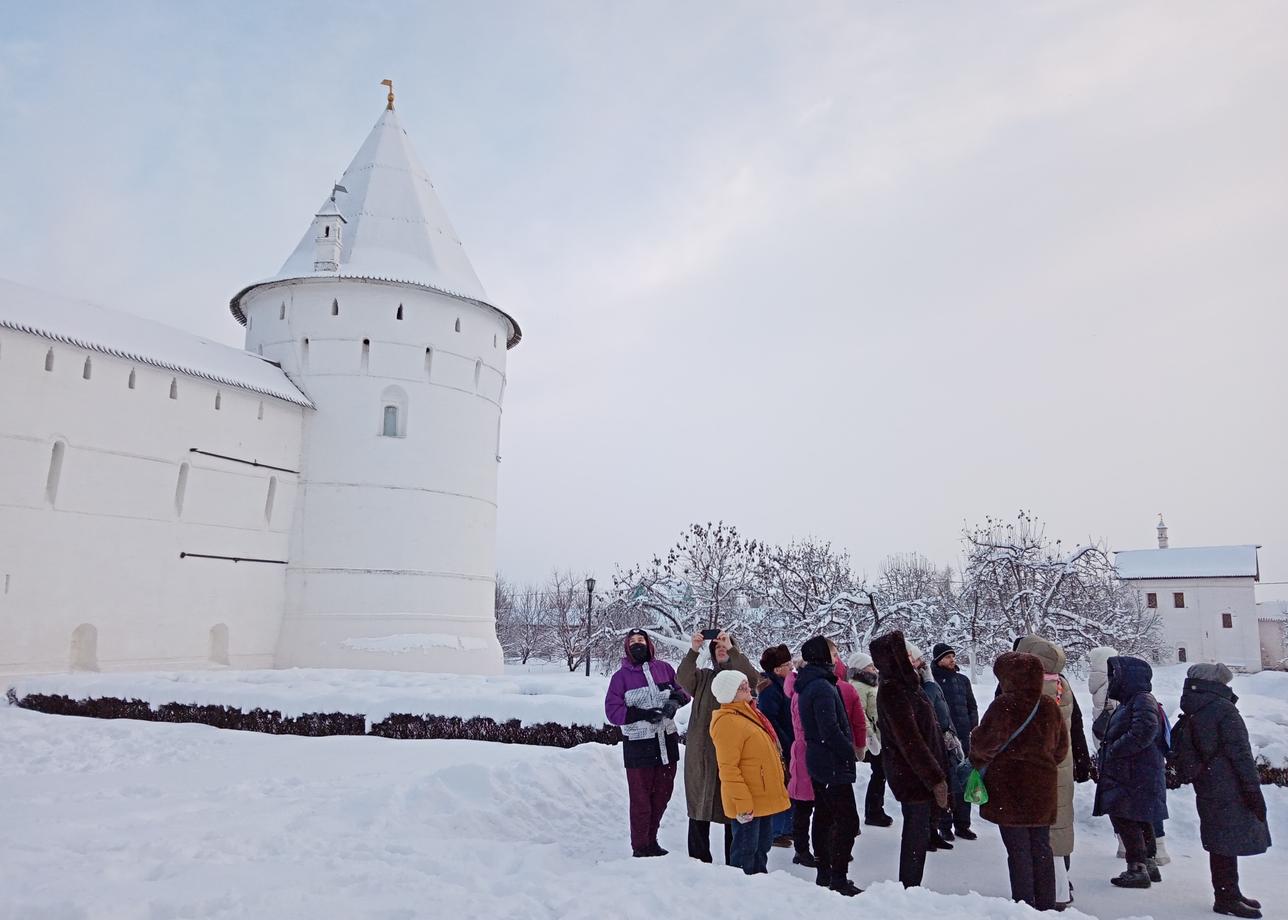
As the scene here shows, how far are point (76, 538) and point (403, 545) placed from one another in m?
7.37

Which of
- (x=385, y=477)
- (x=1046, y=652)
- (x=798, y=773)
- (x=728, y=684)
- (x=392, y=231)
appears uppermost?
(x=392, y=231)

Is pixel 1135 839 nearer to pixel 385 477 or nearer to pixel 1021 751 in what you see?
pixel 1021 751

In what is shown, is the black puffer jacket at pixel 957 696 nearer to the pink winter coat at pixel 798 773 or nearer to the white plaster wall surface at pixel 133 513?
the pink winter coat at pixel 798 773

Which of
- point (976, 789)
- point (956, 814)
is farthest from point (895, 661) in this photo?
point (956, 814)

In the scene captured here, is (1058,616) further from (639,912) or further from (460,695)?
(639,912)

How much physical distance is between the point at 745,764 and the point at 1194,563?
2299 inches

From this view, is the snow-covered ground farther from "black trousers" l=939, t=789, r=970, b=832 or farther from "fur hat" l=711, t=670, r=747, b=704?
"fur hat" l=711, t=670, r=747, b=704

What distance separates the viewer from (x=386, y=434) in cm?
2348

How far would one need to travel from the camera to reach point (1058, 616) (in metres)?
20.1

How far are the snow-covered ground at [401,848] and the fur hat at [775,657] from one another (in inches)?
54.1

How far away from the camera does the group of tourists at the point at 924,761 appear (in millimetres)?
4738

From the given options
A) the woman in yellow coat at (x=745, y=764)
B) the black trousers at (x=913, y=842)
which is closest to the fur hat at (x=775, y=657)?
the woman in yellow coat at (x=745, y=764)

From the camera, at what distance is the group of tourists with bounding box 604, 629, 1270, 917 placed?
15.5 feet

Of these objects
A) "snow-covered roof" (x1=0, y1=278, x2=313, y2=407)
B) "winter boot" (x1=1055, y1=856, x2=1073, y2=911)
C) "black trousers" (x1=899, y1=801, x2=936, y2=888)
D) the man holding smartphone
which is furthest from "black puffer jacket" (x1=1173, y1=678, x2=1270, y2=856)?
"snow-covered roof" (x1=0, y1=278, x2=313, y2=407)
